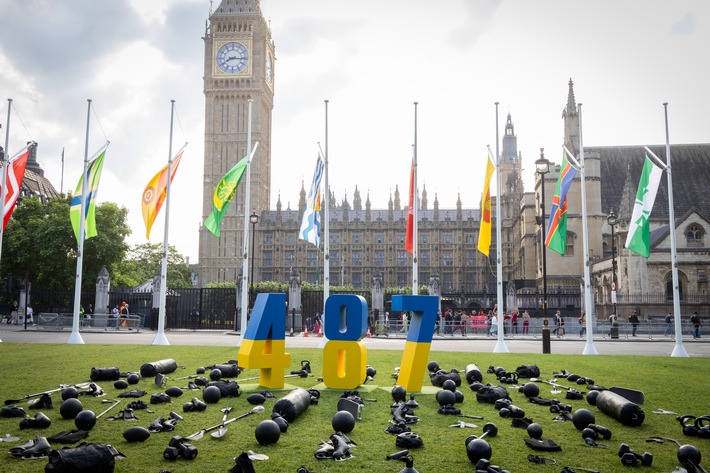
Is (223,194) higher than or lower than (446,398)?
higher

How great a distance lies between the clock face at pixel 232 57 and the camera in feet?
234

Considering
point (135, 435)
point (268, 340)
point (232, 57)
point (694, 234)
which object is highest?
point (232, 57)

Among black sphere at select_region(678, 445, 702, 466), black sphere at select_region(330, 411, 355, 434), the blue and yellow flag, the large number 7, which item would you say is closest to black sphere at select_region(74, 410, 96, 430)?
black sphere at select_region(330, 411, 355, 434)

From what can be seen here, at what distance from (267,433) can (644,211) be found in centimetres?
1484

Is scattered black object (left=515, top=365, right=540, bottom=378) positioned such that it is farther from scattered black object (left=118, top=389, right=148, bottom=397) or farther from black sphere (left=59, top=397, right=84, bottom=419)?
black sphere (left=59, top=397, right=84, bottom=419)

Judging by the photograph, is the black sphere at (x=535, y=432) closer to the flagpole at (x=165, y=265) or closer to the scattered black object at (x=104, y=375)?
the scattered black object at (x=104, y=375)

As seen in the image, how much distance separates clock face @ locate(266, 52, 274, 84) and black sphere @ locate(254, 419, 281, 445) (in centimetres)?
7390

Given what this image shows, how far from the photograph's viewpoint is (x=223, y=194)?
17625 mm

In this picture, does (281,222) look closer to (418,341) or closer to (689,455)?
(418,341)

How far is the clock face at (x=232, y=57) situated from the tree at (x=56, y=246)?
112 ft

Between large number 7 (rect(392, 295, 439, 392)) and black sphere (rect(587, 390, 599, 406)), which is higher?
large number 7 (rect(392, 295, 439, 392))

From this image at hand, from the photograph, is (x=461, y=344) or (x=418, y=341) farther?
(x=461, y=344)

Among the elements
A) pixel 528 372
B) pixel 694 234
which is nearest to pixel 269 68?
pixel 694 234

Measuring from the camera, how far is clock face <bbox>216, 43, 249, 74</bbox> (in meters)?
71.3
